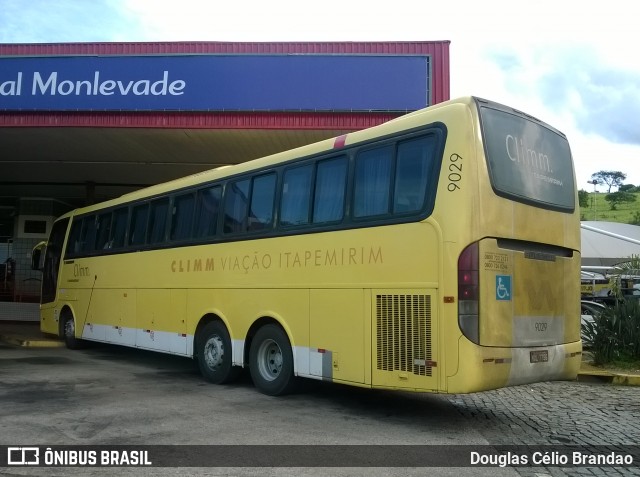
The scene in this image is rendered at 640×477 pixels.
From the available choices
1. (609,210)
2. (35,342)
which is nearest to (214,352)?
(35,342)

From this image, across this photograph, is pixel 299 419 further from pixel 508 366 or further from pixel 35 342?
pixel 35 342

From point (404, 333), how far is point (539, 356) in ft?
5.24

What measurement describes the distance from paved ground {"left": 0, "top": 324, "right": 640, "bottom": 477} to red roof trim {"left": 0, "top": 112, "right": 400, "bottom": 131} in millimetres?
5564

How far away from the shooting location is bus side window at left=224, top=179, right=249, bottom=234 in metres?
9.32

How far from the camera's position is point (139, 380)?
1004 centimetres

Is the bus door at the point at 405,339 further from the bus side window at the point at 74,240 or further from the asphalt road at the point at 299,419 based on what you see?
the bus side window at the point at 74,240

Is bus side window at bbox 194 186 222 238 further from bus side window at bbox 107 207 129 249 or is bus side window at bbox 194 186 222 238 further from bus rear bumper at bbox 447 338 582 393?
bus rear bumper at bbox 447 338 582 393

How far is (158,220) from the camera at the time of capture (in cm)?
1138

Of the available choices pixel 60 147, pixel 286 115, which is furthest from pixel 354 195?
pixel 60 147

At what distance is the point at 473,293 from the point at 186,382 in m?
5.53

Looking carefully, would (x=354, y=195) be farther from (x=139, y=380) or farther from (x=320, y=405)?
(x=139, y=380)

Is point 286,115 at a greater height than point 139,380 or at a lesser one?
greater

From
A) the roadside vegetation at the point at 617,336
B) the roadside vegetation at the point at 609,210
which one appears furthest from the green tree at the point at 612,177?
the roadside vegetation at the point at 617,336

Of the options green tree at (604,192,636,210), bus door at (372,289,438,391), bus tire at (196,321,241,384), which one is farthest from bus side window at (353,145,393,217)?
green tree at (604,192,636,210)
